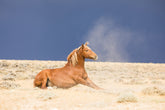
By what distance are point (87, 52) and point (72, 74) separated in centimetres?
111

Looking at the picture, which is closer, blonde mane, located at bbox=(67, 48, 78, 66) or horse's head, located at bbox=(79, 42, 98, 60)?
horse's head, located at bbox=(79, 42, 98, 60)

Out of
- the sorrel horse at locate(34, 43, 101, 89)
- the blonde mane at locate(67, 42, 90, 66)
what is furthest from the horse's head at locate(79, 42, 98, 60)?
the blonde mane at locate(67, 42, 90, 66)

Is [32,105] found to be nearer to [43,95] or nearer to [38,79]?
[43,95]

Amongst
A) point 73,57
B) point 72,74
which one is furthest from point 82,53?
point 72,74

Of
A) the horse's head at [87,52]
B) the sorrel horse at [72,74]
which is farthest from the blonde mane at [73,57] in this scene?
the horse's head at [87,52]

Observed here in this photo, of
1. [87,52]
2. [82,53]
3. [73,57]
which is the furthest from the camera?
[73,57]

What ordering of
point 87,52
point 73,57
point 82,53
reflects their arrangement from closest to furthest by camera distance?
point 87,52 → point 82,53 → point 73,57

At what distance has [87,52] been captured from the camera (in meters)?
7.97

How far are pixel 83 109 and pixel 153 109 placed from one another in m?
1.47

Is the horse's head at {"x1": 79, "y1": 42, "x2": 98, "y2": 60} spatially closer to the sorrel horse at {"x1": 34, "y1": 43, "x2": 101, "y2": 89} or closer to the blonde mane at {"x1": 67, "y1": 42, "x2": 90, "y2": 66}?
the sorrel horse at {"x1": 34, "y1": 43, "x2": 101, "y2": 89}

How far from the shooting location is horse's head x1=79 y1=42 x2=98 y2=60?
26.0ft

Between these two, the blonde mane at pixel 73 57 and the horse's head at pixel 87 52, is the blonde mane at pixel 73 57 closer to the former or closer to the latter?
the blonde mane at pixel 73 57

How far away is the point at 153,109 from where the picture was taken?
3.88 metres

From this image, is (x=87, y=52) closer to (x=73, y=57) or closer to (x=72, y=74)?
(x=73, y=57)
